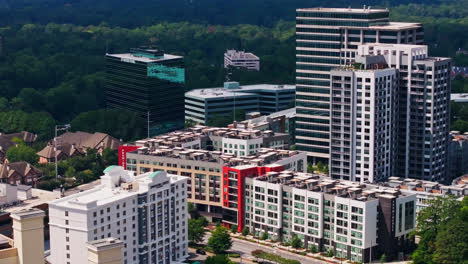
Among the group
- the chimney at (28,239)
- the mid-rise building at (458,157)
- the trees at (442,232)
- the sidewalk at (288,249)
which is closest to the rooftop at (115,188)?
the sidewalk at (288,249)

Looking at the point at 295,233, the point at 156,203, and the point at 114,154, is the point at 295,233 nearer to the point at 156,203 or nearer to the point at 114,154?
the point at 156,203

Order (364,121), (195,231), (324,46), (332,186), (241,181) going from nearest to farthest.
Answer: (332,186) → (195,231) → (241,181) → (364,121) → (324,46)

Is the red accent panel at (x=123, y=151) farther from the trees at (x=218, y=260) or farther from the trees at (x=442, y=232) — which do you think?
the trees at (x=442, y=232)

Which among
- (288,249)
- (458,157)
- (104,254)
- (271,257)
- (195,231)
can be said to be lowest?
(288,249)

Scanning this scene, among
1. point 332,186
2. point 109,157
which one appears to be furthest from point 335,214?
point 109,157

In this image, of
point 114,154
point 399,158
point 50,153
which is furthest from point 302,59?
point 50,153

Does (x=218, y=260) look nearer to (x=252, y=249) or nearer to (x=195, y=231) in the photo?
(x=252, y=249)

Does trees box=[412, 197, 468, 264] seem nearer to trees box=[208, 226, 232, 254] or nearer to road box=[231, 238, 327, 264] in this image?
road box=[231, 238, 327, 264]

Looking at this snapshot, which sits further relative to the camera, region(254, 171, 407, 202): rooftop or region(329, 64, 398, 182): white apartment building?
region(329, 64, 398, 182): white apartment building

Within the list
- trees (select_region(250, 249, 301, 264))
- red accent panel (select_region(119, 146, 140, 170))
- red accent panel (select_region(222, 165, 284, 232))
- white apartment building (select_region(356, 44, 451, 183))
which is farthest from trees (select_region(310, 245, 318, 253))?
red accent panel (select_region(119, 146, 140, 170))
